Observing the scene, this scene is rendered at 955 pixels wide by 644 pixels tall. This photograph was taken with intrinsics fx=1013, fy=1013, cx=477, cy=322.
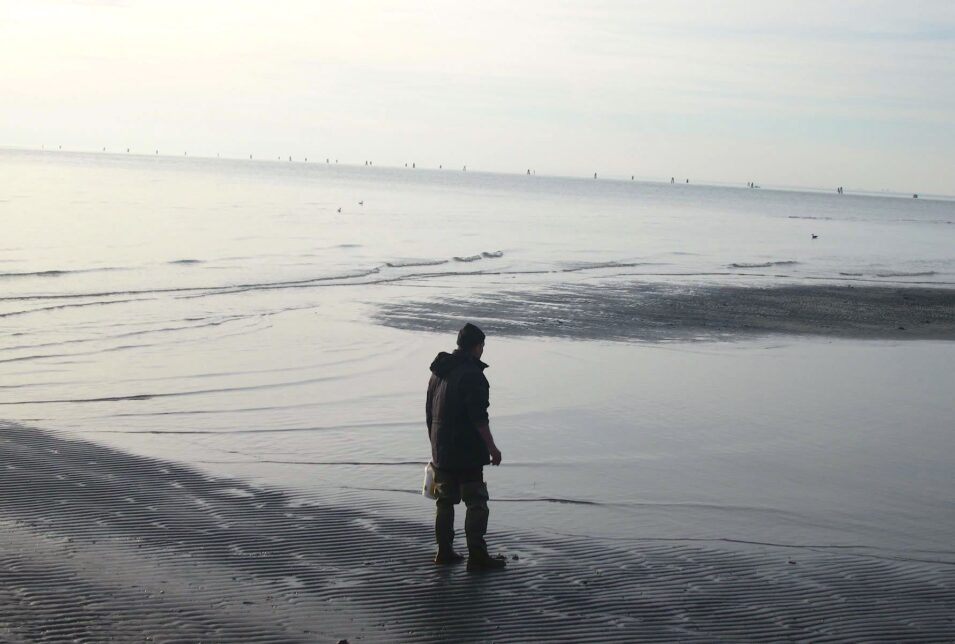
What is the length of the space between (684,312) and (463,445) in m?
17.0

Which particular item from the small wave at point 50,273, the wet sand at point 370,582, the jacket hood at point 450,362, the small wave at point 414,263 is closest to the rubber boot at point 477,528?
the wet sand at point 370,582

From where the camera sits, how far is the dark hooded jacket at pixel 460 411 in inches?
287

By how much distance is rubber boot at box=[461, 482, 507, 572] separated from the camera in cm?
731

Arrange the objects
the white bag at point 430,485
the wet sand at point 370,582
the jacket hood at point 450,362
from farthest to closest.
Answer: the white bag at point 430,485 → the jacket hood at point 450,362 → the wet sand at point 370,582

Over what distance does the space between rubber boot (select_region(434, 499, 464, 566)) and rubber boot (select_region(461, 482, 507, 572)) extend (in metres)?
0.13

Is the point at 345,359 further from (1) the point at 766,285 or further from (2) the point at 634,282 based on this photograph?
(1) the point at 766,285

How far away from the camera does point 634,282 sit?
30.3 meters

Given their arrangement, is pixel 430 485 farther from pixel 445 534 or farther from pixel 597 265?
pixel 597 265

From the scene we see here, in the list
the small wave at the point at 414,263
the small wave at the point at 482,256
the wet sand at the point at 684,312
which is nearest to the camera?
the wet sand at the point at 684,312

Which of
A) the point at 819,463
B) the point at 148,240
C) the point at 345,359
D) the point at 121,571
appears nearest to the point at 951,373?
the point at 819,463

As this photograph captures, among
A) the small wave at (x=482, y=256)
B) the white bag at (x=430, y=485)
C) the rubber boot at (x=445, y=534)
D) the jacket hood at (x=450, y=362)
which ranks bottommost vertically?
the rubber boot at (x=445, y=534)

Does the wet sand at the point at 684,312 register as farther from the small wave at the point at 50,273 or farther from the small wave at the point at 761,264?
the small wave at the point at 50,273

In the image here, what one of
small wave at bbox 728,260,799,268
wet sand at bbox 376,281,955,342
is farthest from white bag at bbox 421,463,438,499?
small wave at bbox 728,260,799,268

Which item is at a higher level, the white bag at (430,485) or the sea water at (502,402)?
the white bag at (430,485)
